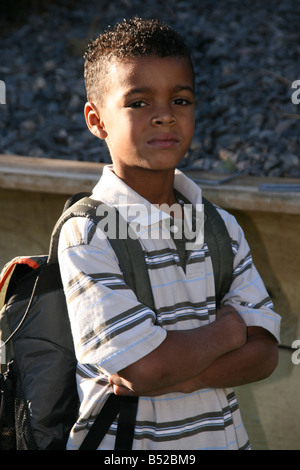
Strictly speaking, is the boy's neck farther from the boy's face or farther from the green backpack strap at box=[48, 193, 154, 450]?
the green backpack strap at box=[48, 193, 154, 450]

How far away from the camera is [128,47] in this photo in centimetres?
191

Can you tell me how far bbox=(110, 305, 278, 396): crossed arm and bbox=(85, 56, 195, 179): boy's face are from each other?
Result: 0.49 metres

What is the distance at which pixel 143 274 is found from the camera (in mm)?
1788

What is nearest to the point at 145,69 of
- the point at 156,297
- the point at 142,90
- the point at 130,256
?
the point at 142,90

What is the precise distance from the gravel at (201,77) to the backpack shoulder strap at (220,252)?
4.27 ft

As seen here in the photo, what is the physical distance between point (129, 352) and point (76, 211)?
0.42m

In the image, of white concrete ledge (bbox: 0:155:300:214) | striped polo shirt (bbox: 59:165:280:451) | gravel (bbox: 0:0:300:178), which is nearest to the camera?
striped polo shirt (bbox: 59:165:280:451)

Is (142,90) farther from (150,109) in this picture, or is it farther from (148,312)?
(148,312)

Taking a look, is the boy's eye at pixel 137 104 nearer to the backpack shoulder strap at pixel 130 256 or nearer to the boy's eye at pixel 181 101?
the boy's eye at pixel 181 101

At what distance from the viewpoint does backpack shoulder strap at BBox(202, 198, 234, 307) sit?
196 centimetres

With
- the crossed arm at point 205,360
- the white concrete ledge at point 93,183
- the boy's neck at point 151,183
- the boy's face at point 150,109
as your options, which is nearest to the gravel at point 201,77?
the white concrete ledge at point 93,183

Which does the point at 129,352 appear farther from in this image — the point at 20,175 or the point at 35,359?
the point at 20,175

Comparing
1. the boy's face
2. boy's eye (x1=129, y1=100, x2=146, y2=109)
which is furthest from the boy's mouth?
boy's eye (x1=129, y1=100, x2=146, y2=109)
